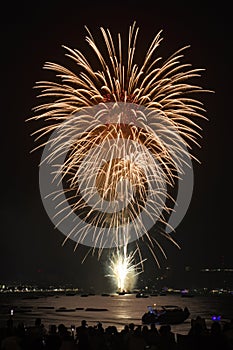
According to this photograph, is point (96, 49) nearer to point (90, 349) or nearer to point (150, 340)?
point (150, 340)

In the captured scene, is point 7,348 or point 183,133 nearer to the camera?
point 7,348

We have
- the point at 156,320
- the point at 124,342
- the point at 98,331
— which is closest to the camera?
the point at 124,342

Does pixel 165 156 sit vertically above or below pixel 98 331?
above

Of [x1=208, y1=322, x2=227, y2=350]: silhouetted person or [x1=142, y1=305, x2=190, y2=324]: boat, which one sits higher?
[x1=142, y1=305, x2=190, y2=324]: boat

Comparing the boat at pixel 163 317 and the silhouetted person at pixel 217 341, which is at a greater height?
the boat at pixel 163 317

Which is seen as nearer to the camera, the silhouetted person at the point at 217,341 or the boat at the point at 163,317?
the silhouetted person at the point at 217,341

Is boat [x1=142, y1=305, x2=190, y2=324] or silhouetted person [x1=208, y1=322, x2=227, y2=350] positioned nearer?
silhouetted person [x1=208, y1=322, x2=227, y2=350]

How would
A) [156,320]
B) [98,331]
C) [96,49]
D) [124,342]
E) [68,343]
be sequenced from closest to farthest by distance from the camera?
[68,343] → [124,342] → [98,331] → [96,49] → [156,320]

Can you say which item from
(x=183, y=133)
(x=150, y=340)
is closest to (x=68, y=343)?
(x=150, y=340)

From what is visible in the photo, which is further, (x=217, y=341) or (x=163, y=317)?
(x=163, y=317)

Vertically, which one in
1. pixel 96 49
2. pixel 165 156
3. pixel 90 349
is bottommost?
pixel 90 349

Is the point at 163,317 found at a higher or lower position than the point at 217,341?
higher
